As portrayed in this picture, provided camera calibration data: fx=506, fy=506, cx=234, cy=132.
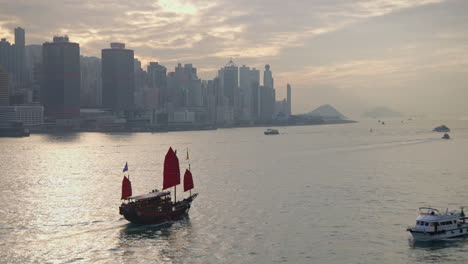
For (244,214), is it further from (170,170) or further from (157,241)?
(157,241)

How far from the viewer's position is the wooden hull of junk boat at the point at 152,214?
53219mm

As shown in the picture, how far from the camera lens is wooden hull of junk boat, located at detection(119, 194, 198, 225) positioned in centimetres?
5322

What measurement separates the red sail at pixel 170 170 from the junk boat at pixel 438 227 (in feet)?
85.7

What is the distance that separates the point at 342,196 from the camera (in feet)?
224

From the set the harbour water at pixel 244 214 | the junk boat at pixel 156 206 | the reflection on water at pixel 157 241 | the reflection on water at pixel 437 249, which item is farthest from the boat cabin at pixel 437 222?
the junk boat at pixel 156 206

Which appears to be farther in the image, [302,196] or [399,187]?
[399,187]

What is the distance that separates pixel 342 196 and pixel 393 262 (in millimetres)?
27431

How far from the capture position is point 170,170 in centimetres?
5853

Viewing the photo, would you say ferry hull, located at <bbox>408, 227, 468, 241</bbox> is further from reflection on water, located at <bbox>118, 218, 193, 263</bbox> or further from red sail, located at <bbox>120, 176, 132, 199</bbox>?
red sail, located at <bbox>120, 176, 132, 199</bbox>

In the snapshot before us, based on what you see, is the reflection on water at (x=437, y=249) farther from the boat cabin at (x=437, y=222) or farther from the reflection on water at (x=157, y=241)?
the reflection on water at (x=157, y=241)

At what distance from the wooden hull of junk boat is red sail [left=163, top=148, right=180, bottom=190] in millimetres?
2835

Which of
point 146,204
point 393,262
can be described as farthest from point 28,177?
point 393,262

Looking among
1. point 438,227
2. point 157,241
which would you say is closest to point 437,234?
point 438,227

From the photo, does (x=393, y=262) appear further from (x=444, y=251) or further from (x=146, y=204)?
(x=146, y=204)
